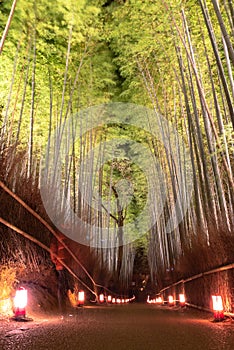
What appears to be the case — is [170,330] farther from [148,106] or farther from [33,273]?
[148,106]

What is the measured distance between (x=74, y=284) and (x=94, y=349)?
208 inches

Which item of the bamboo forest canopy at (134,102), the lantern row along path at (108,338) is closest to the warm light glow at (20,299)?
the lantern row along path at (108,338)

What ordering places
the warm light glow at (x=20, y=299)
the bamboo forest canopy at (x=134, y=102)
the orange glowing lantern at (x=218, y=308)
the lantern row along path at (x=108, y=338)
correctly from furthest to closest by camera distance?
the bamboo forest canopy at (x=134, y=102) < the orange glowing lantern at (x=218, y=308) < the warm light glow at (x=20, y=299) < the lantern row along path at (x=108, y=338)

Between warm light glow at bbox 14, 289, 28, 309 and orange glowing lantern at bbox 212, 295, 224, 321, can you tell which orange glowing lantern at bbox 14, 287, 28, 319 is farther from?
orange glowing lantern at bbox 212, 295, 224, 321

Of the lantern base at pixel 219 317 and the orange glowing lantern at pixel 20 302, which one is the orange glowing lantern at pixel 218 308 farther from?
A: the orange glowing lantern at pixel 20 302

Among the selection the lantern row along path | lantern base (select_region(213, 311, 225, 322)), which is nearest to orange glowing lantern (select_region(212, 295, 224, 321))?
lantern base (select_region(213, 311, 225, 322))

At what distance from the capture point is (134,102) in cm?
1249

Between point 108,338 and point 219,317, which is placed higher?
point 219,317

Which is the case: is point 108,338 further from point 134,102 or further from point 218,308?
point 134,102

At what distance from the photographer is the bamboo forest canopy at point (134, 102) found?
536 cm

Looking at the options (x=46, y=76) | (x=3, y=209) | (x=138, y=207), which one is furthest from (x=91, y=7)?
(x=138, y=207)

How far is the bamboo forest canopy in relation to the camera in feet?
17.6

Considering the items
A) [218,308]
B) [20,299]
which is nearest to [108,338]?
[20,299]

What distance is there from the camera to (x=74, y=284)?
756 centimetres
